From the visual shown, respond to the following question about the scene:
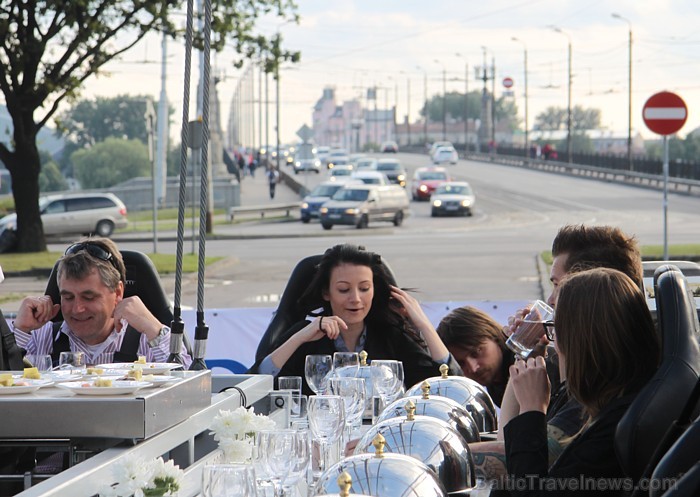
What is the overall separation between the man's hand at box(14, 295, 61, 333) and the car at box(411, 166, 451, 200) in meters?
56.9

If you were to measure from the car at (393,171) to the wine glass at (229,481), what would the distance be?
227 feet

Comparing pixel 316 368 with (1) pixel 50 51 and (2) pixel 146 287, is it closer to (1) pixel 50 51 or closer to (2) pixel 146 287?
(2) pixel 146 287

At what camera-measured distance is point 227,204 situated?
6288 cm

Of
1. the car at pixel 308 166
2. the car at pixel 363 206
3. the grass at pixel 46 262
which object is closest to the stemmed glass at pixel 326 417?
the grass at pixel 46 262

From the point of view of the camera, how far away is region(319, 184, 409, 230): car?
4544 centimetres

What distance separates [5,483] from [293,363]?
A: 9.45ft

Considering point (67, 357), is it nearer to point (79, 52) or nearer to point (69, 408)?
point (69, 408)

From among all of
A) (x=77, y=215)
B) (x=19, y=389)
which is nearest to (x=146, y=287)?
(x=19, y=389)

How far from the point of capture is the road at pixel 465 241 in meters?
23.2

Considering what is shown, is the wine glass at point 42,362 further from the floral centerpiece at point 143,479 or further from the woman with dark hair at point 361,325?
the floral centerpiece at point 143,479

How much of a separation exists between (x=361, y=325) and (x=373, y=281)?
34 cm

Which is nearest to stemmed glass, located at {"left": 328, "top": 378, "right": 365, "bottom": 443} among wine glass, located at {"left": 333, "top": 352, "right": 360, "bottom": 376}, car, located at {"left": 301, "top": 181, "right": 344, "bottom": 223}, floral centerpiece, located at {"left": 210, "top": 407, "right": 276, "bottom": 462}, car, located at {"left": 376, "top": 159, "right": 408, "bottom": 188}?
wine glass, located at {"left": 333, "top": 352, "right": 360, "bottom": 376}

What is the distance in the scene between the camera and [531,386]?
4.21m

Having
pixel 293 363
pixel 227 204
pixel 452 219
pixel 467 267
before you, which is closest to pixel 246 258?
pixel 467 267
